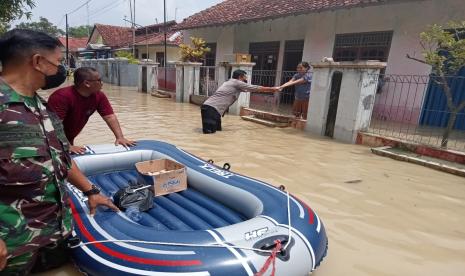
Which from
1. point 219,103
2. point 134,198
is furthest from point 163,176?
point 219,103

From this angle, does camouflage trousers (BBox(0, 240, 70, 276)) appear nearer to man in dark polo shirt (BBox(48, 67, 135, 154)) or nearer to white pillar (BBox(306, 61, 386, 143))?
man in dark polo shirt (BBox(48, 67, 135, 154))

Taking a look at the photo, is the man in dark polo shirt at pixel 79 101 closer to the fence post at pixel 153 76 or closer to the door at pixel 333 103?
the door at pixel 333 103

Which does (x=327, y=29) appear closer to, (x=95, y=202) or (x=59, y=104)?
(x=59, y=104)

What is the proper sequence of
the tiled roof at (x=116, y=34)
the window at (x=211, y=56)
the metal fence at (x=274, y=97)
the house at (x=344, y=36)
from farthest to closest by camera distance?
the tiled roof at (x=116, y=34), the window at (x=211, y=56), the metal fence at (x=274, y=97), the house at (x=344, y=36)

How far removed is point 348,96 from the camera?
703 cm

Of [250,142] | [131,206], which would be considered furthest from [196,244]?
[250,142]

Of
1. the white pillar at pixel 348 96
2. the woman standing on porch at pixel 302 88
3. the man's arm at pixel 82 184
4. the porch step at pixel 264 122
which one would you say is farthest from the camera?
the porch step at pixel 264 122

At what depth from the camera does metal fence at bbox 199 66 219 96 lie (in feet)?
40.5

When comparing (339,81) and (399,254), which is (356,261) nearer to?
(399,254)

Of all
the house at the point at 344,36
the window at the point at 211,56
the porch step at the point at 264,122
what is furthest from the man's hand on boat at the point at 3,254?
the window at the point at 211,56

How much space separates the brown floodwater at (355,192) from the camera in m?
2.84

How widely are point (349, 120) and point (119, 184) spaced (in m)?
5.12

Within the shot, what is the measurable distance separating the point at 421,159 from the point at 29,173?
591 centimetres

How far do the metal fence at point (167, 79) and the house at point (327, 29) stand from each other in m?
2.18
